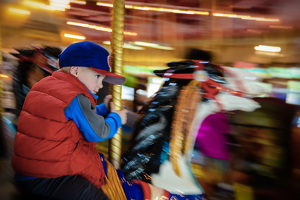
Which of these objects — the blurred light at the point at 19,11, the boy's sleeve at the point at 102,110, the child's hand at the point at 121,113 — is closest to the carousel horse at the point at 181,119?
the child's hand at the point at 121,113

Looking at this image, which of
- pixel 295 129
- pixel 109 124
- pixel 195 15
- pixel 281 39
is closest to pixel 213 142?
pixel 295 129

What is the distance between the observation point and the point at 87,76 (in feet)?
3.09

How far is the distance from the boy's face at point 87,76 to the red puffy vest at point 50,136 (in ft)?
0.20

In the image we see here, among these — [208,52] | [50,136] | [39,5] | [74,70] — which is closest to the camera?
[50,136]

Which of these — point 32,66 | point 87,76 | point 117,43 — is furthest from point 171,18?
point 87,76

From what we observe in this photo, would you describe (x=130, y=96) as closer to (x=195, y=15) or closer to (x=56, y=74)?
(x=195, y=15)

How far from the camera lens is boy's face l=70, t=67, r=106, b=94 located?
3.04 feet

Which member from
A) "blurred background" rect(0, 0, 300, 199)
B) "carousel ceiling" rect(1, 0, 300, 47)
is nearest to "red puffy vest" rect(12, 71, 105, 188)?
"blurred background" rect(0, 0, 300, 199)

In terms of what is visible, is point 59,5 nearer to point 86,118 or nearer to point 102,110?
point 102,110

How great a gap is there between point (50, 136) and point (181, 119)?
0.63 meters

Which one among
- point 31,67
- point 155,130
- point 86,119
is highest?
point 31,67

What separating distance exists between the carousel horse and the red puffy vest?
332 millimetres

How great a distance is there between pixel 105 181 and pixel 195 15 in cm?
187

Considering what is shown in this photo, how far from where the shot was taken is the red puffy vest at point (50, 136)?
796mm
